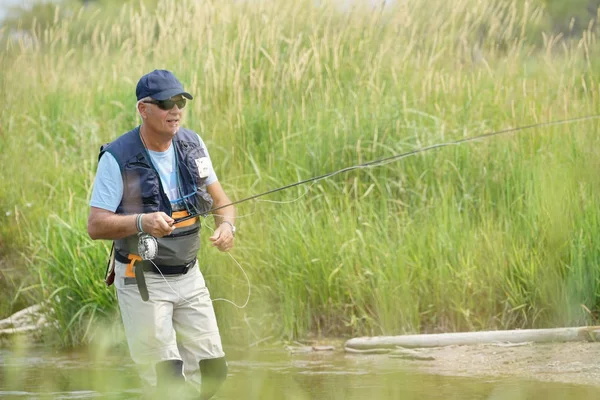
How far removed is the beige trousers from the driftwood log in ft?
5.56

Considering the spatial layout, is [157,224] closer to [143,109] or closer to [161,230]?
[161,230]

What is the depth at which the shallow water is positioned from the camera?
213 inches

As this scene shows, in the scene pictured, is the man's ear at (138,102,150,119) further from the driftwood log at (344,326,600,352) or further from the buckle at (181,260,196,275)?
the driftwood log at (344,326,600,352)

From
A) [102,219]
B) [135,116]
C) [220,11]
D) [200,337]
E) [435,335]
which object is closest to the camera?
[102,219]

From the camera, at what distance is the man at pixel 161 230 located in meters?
4.62

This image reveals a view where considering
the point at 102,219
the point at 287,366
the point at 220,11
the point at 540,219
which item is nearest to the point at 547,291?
the point at 540,219

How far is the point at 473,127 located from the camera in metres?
7.86

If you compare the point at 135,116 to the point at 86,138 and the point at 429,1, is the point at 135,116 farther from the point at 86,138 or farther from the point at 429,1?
the point at 429,1

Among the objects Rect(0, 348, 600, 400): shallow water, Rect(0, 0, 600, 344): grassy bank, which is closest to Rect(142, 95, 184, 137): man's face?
Rect(0, 348, 600, 400): shallow water

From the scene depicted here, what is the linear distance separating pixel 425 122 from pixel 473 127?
1.17 feet

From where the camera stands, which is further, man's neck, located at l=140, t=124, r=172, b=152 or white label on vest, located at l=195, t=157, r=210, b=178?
white label on vest, located at l=195, t=157, r=210, b=178

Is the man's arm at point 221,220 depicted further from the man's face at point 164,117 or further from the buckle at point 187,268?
the man's face at point 164,117

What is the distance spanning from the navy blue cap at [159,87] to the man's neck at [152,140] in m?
0.15

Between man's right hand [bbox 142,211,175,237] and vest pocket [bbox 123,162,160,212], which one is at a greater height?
vest pocket [bbox 123,162,160,212]
